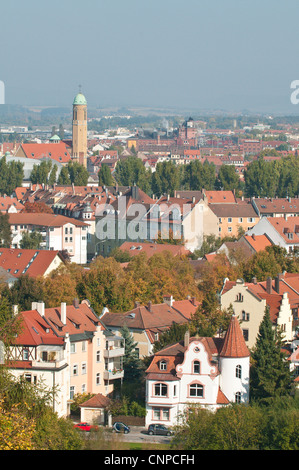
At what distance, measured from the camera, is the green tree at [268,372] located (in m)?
29.7

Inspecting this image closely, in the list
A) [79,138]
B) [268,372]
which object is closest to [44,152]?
[79,138]

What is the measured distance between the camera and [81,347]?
31672 millimetres

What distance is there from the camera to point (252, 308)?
3422 centimetres

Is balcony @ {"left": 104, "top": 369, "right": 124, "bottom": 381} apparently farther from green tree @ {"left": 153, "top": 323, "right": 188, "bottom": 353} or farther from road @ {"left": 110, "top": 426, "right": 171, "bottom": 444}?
road @ {"left": 110, "top": 426, "right": 171, "bottom": 444}

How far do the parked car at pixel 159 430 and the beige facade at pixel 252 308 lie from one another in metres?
5.81

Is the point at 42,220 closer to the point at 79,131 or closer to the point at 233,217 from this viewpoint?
the point at 233,217

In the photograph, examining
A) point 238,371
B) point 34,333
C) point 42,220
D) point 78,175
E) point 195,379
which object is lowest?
point 195,379

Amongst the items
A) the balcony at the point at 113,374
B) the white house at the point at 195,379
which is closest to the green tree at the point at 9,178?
the balcony at the point at 113,374

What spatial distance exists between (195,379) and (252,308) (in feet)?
17.4

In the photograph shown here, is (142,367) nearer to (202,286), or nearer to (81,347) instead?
(81,347)

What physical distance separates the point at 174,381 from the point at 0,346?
582 cm

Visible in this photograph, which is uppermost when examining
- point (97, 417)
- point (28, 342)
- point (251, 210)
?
point (251, 210)

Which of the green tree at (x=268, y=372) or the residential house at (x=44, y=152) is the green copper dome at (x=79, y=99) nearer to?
the residential house at (x=44, y=152)

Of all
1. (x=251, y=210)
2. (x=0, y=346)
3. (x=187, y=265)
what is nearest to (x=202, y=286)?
(x=187, y=265)
